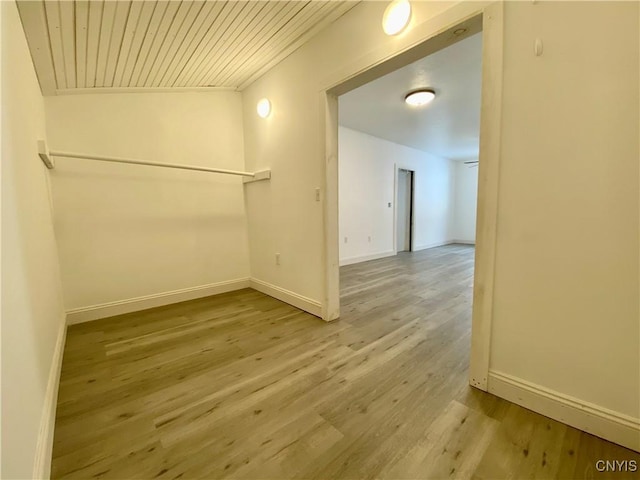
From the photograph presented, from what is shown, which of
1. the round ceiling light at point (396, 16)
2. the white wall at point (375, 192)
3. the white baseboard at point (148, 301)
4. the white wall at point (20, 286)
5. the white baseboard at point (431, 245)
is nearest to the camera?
the white wall at point (20, 286)

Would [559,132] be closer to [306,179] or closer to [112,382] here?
[306,179]

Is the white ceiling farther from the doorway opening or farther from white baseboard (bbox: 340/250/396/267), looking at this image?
white baseboard (bbox: 340/250/396/267)

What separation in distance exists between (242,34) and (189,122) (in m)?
1.29

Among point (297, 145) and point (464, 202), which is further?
point (464, 202)

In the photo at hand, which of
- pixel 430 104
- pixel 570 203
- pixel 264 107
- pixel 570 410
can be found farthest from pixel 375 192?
pixel 570 410

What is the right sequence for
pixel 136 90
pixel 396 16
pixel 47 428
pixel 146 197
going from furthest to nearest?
pixel 146 197
pixel 136 90
pixel 396 16
pixel 47 428

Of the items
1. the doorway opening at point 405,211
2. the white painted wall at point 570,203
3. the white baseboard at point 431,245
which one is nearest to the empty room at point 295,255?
the white painted wall at point 570,203

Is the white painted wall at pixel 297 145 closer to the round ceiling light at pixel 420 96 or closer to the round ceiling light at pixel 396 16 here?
the round ceiling light at pixel 396 16

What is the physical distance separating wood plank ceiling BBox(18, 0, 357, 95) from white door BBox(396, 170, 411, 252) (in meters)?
4.56

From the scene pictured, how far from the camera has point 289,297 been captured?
286 cm

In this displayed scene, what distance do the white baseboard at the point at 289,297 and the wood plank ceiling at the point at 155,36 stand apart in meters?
2.30

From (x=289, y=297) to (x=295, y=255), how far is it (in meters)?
0.48

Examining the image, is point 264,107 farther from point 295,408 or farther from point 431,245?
point 431,245

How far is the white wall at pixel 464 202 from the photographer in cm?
771
